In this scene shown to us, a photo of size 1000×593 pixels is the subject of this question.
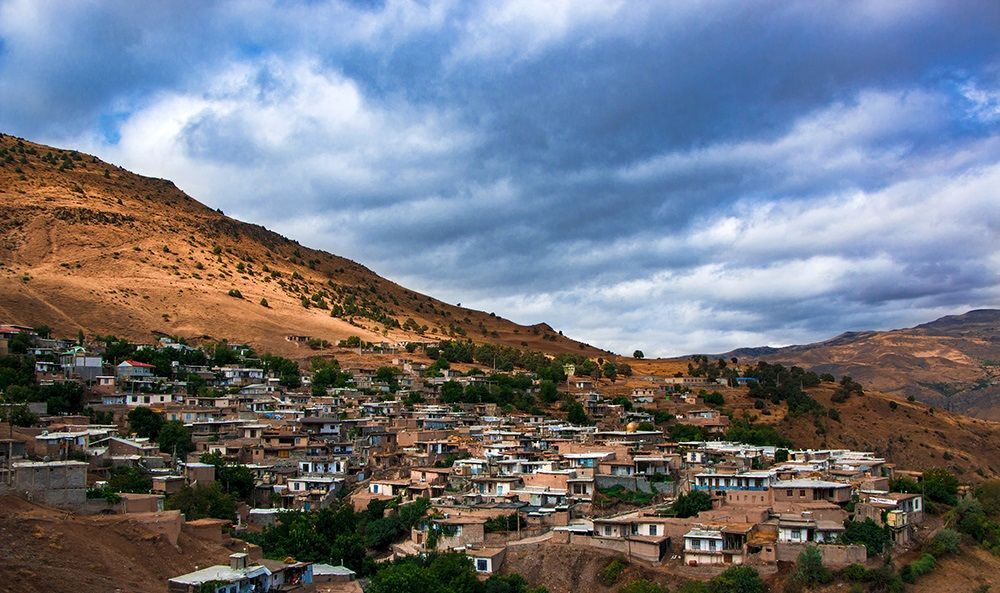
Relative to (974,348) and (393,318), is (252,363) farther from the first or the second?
(974,348)

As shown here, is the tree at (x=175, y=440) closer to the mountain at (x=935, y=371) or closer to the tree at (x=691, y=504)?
→ the tree at (x=691, y=504)

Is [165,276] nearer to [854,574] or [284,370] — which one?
[284,370]

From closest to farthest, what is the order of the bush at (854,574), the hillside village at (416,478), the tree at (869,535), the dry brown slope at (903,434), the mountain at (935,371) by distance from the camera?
1. the bush at (854,574)
2. the hillside village at (416,478)
3. the tree at (869,535)
4. the dry brown slope at (903,434)
5. the mountain at (935,371)

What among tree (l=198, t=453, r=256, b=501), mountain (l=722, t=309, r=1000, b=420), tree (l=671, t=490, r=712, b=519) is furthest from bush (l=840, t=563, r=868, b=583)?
mountain (l=722, t=309, r=1000, b=420)

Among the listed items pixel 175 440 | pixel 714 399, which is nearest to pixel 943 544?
pixel 175 440

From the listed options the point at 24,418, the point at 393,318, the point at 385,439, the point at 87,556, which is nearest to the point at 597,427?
the point at 385,439

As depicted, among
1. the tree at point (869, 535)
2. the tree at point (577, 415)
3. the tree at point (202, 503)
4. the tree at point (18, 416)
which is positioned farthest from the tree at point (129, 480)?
the tree at point (577, 415)
